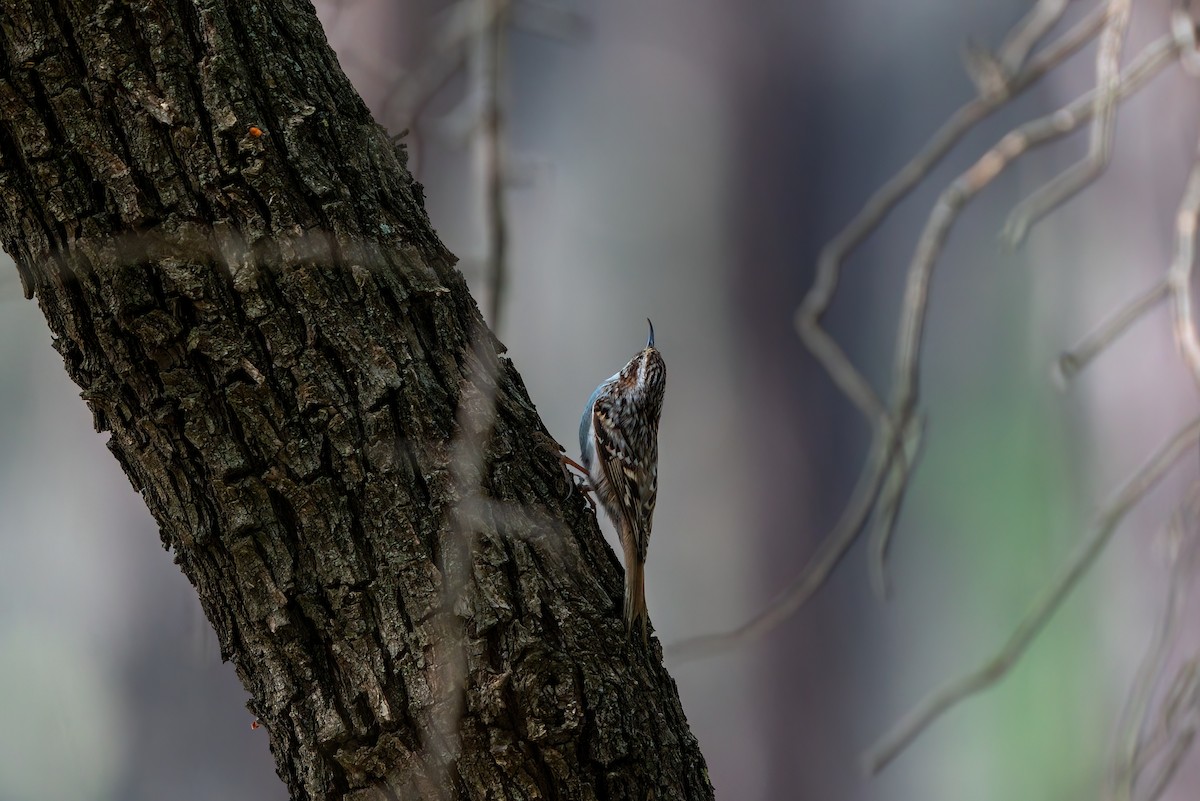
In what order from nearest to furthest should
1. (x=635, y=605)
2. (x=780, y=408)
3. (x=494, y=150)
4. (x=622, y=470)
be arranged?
(x=635, y=605), (x=494, y=150), (x=622, y=470), (x=780, y=408)

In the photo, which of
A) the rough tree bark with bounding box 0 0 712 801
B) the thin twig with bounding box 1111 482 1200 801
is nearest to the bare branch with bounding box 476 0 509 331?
the rough tree bark with bounding box 0 0 712 801

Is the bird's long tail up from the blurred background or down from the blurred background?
down

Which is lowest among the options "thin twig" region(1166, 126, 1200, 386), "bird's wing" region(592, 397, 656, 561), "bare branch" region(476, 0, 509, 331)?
"thin twig" region(1166, 126, 1200, 386)

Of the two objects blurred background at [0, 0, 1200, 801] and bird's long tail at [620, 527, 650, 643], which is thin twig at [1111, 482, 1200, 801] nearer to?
bird's long tail at [620, 527, 650, 643]

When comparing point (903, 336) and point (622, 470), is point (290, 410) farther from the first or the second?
point (622, 470)

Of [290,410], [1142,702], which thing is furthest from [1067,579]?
[290,410]

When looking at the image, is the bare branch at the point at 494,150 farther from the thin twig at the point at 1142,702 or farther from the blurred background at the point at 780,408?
the blurred background at the point at 780,408

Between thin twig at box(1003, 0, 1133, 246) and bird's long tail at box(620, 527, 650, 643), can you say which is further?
thin twig at box(1003, 0, 1133, 246)
